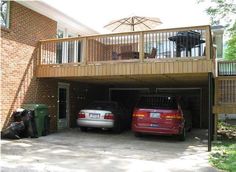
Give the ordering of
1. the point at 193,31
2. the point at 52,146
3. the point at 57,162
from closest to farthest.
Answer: the point at 57,162
the point at 52,146
the point at 193,31

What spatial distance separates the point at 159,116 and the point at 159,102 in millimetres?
606

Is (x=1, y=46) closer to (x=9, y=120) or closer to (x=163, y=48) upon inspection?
(x=9, y=120)

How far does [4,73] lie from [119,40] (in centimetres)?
449

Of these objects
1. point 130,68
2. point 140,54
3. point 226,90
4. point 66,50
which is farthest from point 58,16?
point 226,90

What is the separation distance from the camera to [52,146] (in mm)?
9938

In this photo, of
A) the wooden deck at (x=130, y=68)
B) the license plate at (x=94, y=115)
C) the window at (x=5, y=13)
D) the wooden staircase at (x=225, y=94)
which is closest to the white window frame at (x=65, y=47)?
the wooden deck at (x=130, y=68)

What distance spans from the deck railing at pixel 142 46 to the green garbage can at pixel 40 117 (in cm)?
Answer: 218

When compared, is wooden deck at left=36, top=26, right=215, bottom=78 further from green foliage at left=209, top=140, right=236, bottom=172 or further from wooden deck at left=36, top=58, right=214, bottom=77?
green foliage at left=209, top=140, right=236, bottom=172

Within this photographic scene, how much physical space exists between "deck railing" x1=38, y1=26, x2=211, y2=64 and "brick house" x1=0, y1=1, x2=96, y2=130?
2.34 feet

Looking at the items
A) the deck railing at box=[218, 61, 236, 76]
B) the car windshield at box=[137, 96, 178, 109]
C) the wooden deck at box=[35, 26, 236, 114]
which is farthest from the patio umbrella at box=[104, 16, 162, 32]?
the deck railing at box=[218, 61, 236, 76]

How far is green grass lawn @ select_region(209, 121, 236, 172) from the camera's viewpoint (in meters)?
7.46

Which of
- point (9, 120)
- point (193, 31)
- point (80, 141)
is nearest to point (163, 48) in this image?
point (193, 31)

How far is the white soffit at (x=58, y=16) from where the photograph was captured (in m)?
12.1

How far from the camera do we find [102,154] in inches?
347
